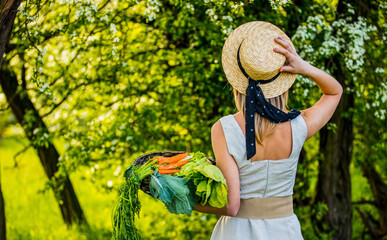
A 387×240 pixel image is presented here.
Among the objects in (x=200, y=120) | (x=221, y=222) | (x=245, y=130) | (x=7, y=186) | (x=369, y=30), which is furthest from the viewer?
(x=7, y=186)

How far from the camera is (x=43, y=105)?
203 inches

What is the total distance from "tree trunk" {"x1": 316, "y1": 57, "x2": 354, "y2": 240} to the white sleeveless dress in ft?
9.94

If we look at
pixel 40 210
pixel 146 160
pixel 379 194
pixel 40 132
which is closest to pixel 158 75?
pixel 40 132

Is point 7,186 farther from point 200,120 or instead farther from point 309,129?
point 309,129

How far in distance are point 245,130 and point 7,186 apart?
6961 millimetres

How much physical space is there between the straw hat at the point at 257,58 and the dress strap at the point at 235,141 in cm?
21

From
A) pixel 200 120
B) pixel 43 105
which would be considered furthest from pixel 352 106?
pixel 43 105

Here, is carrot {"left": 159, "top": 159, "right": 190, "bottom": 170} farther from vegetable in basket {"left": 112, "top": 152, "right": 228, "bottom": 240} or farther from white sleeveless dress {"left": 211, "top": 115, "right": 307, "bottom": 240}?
white sleeveless dress {"left": 211, "top": 115, "right": 307, "bottom": 240}

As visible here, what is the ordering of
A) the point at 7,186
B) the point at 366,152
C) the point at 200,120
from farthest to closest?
the point at 7,186 → the point at 366,152 → the point at 200,120

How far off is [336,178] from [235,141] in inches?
138

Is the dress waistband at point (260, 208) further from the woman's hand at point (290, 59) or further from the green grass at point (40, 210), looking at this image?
the green grass at point (40, 210)

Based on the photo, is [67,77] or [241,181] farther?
[67,77]

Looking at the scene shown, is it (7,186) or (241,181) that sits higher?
(241,181)

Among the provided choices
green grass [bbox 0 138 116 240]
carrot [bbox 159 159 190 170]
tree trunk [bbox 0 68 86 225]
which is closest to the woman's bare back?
carrot [bbox 159 159 190 170]
